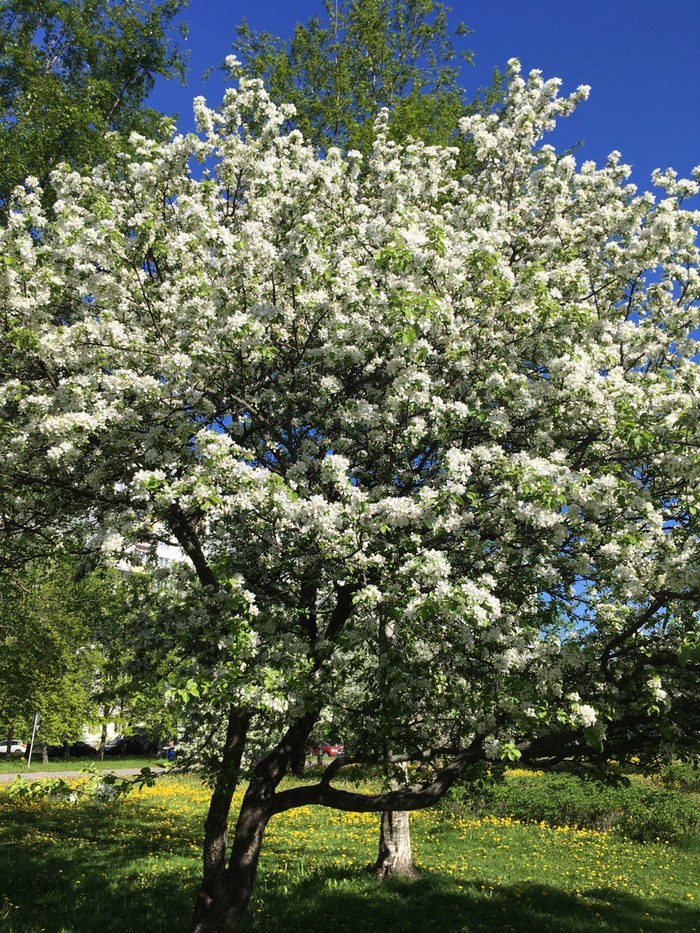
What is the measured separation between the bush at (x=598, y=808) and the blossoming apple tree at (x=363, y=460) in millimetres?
14805

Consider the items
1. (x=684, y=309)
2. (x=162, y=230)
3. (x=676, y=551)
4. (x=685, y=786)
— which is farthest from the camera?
(x=685, y=786)

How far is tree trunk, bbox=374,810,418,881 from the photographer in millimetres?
15008

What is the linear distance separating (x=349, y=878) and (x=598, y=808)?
11.6 metres

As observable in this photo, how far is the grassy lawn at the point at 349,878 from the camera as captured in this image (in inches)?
467

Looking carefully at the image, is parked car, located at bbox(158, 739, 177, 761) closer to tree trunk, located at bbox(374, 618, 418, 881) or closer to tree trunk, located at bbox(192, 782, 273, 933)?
tree trunk, located at bbox(192, 782, 273, 933)

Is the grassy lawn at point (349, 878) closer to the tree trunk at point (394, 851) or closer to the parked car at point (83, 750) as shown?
the tree trunk at point (394, 851)

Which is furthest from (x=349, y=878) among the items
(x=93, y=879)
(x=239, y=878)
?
(x=239, y=878)

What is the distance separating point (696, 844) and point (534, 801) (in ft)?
16.7

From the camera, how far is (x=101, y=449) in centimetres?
809

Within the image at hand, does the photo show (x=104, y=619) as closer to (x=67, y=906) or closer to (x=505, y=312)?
(x=67, y=906)

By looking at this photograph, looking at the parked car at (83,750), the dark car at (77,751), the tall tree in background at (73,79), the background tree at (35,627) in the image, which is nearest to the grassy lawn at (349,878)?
the background tree at (35,627)

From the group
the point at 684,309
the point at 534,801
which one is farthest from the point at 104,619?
the point at 534,801

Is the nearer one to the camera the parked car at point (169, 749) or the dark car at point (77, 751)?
the parked car at point (169, 749)

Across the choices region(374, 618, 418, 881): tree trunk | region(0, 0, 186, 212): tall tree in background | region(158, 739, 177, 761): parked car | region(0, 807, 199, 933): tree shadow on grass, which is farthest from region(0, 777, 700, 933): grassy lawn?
region(0, 0, 186, 212): tall tree in background
